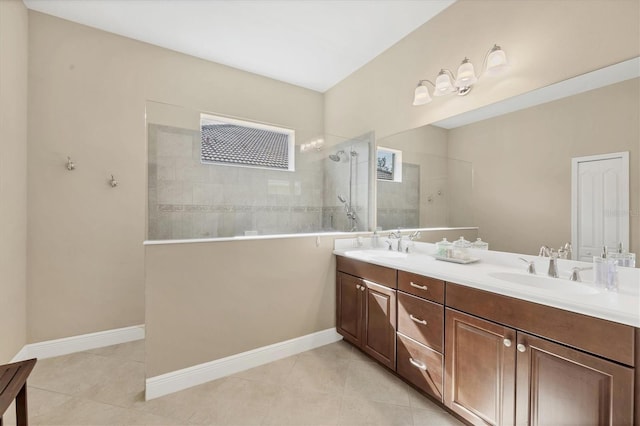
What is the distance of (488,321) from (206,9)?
3075 mm

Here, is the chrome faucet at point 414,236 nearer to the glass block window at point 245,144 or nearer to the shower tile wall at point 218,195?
the shower tile wall at point 218,195

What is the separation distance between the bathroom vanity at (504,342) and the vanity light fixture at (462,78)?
1292 mm

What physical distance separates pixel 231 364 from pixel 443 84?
2.82 metres

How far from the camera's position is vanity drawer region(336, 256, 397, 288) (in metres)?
1.96

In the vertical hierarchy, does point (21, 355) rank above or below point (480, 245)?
below

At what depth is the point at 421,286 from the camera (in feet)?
5.65

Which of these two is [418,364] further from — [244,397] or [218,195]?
[218,195]

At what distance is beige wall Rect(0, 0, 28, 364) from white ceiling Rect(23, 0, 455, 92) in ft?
1.39

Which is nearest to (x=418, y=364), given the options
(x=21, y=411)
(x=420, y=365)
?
(x=420, y=365)

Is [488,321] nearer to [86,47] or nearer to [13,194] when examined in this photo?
[13,194]

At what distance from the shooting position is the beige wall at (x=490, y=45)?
1.40 m

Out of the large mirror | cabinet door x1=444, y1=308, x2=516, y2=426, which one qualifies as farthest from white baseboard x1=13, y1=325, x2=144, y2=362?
the large mirror

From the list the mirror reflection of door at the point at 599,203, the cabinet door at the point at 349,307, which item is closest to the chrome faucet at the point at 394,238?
the cabinet door at the point at 349,307

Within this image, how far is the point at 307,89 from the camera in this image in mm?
3602
